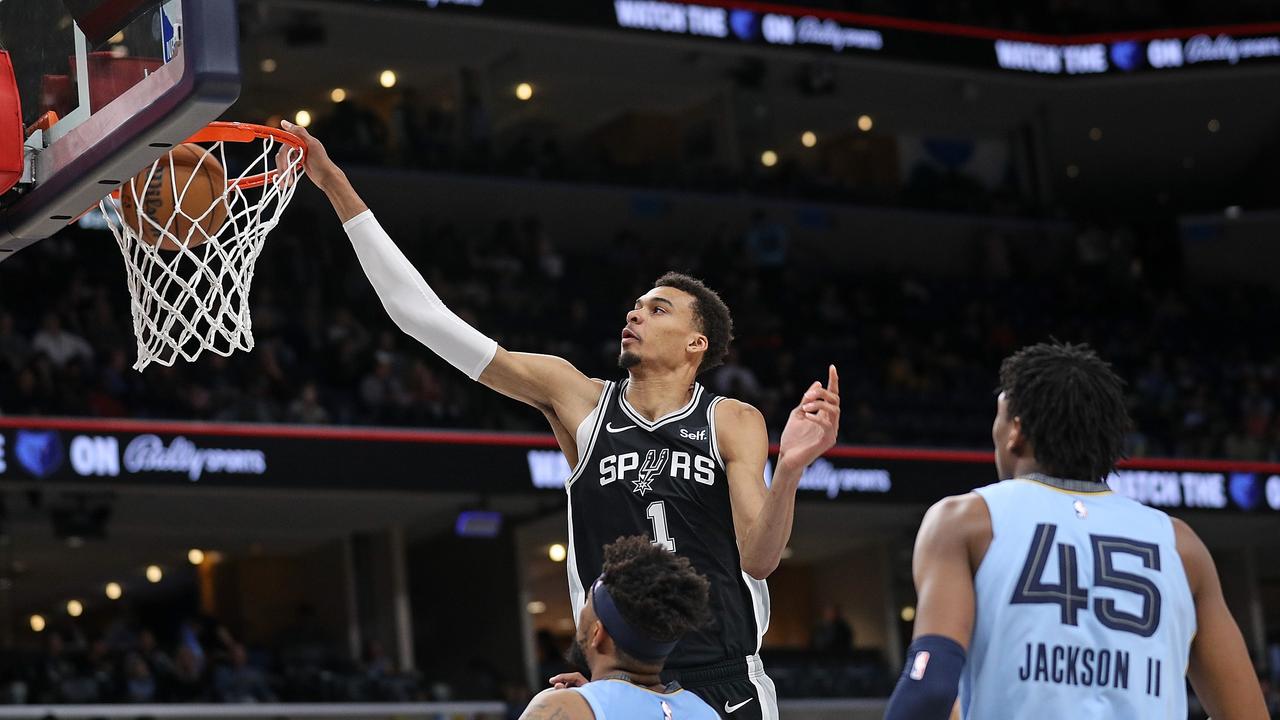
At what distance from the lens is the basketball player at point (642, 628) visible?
3748mm

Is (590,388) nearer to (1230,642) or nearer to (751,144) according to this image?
(1230,642)

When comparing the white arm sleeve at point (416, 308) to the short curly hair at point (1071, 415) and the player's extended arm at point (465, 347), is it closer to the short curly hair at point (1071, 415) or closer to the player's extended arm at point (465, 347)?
the player's extended arm at point (465, 347)

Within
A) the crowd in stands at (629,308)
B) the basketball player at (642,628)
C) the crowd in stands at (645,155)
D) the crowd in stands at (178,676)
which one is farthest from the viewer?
the crowd in stands at (645,155)

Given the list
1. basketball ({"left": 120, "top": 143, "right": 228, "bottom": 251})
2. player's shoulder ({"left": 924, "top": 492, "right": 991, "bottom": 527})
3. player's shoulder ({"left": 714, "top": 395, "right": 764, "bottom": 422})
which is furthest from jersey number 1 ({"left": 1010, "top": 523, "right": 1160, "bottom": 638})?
basketball ({"left": 120, "top": 143, "right": 228, "bottom": 251})

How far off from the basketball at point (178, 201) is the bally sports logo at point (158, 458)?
946 centimetres

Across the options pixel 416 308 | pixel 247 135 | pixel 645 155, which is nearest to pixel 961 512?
pixel 416 308

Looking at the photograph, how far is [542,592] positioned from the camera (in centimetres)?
2355

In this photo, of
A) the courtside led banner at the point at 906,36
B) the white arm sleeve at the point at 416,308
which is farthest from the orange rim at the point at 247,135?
the courtside led banner at the point at 906,36

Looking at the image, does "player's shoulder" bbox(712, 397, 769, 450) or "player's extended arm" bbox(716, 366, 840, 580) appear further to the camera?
"player's shoulder" bbox(712, 397, 769, 450)

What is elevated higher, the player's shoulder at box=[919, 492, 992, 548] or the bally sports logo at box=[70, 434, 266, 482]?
the bally sports logo at box=[70, 434, 266, 482]

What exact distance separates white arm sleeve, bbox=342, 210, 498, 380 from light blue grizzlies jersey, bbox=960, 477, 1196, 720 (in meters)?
1.86

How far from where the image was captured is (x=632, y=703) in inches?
145

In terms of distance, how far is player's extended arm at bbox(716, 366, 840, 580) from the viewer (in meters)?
4.25

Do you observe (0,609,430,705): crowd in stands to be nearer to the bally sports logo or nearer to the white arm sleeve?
the bally sports logo
